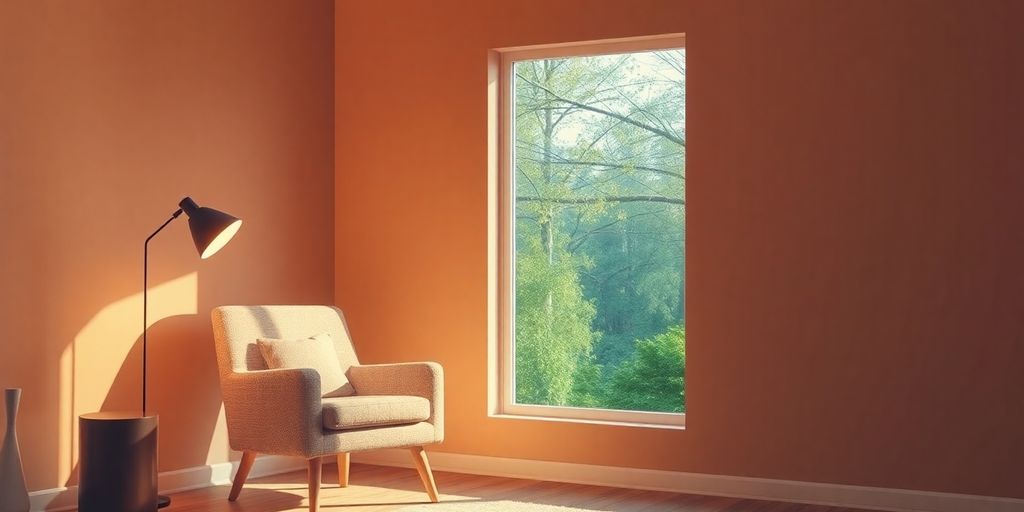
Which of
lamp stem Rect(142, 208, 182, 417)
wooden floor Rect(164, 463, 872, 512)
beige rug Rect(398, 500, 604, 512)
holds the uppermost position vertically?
lamp stem Rect(142, 208, 182, 417)

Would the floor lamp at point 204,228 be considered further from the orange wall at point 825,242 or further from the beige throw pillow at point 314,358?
the orange wall at point 825,242

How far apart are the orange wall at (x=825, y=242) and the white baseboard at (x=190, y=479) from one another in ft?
2.93

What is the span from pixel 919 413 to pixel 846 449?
343mm

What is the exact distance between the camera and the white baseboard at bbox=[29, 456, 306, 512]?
4430 millimetres

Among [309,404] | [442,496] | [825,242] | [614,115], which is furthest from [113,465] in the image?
[825,242]

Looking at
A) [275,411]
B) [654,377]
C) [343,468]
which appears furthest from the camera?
[654,377]

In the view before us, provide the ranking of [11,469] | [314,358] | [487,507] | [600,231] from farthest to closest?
[600,231]
[314,358]
[487,507]
[11,469]

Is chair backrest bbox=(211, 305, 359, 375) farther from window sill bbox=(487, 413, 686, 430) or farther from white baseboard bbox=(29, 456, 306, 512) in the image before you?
window sill bbox=(487, 413, 686, 430)

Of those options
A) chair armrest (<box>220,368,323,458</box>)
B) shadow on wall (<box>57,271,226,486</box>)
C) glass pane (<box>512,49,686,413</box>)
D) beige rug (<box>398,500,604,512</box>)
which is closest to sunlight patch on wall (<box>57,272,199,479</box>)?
shadow on wall (<box>57,271,226,486</box>)

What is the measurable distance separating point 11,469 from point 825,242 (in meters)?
3.41

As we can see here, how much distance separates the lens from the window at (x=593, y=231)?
209 inches

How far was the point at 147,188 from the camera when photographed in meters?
4.88

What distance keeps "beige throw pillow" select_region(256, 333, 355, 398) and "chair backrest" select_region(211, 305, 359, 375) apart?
67 mm

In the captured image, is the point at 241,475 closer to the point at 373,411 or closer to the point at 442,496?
the point at 373,411
